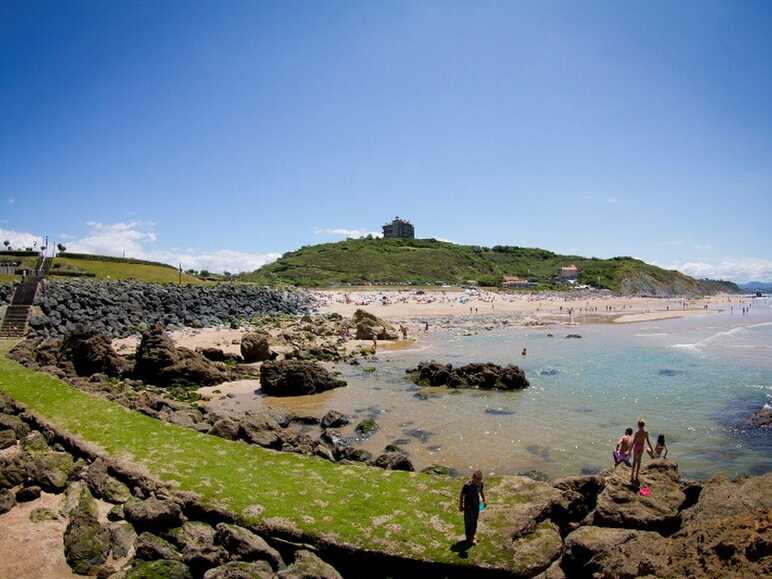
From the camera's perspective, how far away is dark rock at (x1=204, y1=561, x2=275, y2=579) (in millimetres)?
7707

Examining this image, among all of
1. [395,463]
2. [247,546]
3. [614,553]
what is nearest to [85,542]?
[247,546]

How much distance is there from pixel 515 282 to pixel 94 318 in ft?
344

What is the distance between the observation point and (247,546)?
8.53 m

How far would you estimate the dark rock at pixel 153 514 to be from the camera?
30.7 ft

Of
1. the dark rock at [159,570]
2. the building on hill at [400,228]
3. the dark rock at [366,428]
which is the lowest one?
the dark rock at [366,428]

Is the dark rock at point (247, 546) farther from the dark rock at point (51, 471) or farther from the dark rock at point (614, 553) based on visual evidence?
the dark rock at point (614, 553)

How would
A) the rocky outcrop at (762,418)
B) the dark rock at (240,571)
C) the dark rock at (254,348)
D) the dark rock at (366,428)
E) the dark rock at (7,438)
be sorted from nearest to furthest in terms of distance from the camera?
the dark rock at (240,571) → the dark rock at (7,438) → the dark rock at (366,428) → the rocky outcrop at (762,418) → the dark rock at (254,348)

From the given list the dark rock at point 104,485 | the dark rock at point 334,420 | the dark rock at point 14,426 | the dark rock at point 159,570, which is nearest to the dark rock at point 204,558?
the dark rock at point 159,570

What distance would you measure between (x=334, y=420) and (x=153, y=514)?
11.2m

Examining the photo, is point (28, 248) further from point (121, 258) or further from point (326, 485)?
point (326, 485)

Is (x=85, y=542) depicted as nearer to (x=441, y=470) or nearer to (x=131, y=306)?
(x=441, y=470)

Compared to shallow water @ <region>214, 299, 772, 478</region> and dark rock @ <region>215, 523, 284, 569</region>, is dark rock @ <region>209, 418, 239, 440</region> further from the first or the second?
dark rock @ <region>215, 523, 284, 569</region>

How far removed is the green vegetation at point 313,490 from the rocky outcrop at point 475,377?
52.1 ft

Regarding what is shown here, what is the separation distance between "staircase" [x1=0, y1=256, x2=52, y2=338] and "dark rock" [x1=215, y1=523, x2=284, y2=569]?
29.8 metres
